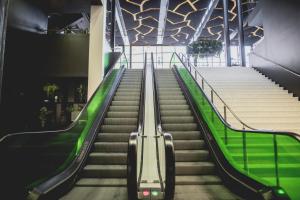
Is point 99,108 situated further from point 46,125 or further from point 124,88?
point 46,125

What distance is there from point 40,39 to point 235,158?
8.15 metres

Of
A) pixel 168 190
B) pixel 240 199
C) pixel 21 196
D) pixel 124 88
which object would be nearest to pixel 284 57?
pixel 124 88

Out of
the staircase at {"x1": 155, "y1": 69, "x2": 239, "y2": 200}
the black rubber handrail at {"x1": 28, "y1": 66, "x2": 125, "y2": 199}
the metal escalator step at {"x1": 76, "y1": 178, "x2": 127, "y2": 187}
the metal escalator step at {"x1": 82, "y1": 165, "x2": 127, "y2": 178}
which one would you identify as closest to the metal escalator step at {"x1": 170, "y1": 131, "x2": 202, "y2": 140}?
the staircase at {"x1": 155, "y1": 69, "x2": 239, "y2": 200}

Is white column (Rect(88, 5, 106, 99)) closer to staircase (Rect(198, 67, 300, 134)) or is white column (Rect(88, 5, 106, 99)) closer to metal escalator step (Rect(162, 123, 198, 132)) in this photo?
metal escalator step (Rect(162, 123, 198, 132))

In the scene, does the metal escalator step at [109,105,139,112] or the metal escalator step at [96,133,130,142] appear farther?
the metal escalator step at [109,105,139,112]

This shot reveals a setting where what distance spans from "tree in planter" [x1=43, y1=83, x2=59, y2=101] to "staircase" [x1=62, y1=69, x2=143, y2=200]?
2.44 metres

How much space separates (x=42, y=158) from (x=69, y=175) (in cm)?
60

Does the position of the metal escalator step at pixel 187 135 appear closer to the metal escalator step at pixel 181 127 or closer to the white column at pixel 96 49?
the metal escalator step at pixel 181 127

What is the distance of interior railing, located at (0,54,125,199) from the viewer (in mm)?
3768

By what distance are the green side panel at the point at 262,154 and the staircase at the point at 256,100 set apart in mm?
1371

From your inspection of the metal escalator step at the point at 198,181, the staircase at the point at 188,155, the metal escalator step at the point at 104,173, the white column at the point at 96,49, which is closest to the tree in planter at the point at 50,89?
the white column at the point at 96,49

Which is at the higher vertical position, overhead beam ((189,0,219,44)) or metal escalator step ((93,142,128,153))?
overhead beam ((189,0,219,44))

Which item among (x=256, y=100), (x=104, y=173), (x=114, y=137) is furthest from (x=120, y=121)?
(x=256, y=100)

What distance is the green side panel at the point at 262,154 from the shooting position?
3.28 meters
